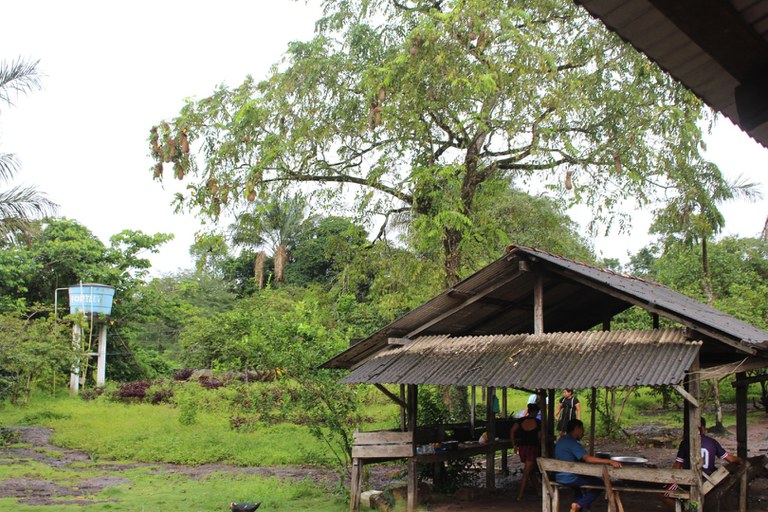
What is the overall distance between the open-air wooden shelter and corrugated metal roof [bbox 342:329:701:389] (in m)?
0.01

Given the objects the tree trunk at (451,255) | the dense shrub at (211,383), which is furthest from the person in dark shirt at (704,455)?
the dense shrub at (211,383)

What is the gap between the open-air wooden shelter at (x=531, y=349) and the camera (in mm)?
7605

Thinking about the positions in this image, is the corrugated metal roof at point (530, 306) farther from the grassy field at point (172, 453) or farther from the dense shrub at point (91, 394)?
the dense shrub at point (91, 394)

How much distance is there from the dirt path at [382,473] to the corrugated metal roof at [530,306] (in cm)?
246

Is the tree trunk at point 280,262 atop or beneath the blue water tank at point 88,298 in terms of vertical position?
atop

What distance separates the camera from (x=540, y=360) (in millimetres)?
8523

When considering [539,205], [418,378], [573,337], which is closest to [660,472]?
[573,337]

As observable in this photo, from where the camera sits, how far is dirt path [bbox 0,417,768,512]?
10.2 meters

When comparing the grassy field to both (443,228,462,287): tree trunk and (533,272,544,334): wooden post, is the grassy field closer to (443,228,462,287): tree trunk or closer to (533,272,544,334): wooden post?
(443,228,462,287): tree trunk

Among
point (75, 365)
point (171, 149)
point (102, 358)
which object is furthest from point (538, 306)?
point (102, 358)

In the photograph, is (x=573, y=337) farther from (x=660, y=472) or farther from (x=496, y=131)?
(x=496, y=131)

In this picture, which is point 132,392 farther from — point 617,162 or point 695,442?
point 695,442

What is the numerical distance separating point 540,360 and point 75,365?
66.3 ft

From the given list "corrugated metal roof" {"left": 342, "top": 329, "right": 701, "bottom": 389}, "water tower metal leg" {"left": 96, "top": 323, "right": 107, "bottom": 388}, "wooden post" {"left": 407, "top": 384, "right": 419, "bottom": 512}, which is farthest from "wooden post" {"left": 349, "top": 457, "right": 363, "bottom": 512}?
"water tower metal leg" {"left": 96, "top": 323, "right": 107, "bottom": 388}
